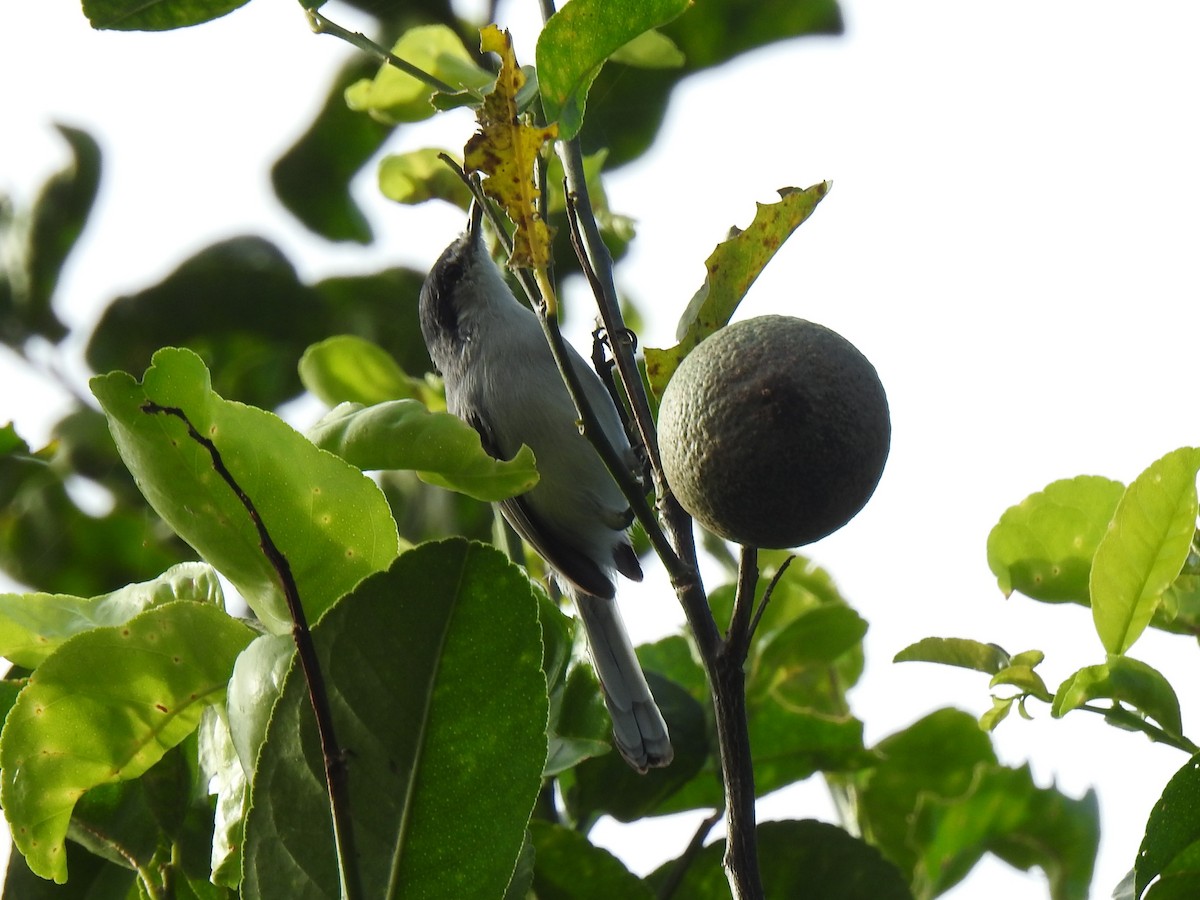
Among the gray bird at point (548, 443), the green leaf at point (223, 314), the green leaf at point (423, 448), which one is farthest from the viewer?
the gray bird at point (548, 443)

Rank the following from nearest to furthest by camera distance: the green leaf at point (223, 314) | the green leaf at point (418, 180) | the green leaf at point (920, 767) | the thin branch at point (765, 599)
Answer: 1. the thin branch at point (765, 599)
2. the green leaf at point (920, 767)
3. the green leaf at point (418, 180)
4. the green leaf at point (223, 314)

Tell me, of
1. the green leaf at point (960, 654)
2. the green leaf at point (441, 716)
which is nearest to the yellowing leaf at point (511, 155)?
the green leaf at point (441, 716)

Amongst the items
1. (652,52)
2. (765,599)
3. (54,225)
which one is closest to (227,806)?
(765,599)

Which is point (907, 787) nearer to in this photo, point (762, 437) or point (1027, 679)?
point (1027, 679)

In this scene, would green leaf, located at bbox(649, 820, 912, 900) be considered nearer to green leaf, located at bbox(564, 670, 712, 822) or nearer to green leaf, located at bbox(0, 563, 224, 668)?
green leaf, located at bbox(564, 670, 712, 822)

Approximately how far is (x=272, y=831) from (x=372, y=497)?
0.32 meters

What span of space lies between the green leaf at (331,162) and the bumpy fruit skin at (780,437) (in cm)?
189

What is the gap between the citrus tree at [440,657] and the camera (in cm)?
102

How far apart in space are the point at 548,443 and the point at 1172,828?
2.28 meters

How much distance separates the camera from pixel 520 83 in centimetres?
113

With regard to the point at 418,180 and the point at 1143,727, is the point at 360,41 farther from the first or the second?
the point at 1143,727

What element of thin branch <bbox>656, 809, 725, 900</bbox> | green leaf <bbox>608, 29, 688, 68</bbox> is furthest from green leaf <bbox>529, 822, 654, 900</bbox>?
green leaf <bbox>608, 29, 688, 68</bbox>

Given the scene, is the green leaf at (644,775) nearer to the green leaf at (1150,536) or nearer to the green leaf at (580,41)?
the green leaf at (1150,536)

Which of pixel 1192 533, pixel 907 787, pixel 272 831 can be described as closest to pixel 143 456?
pixel 272 831
